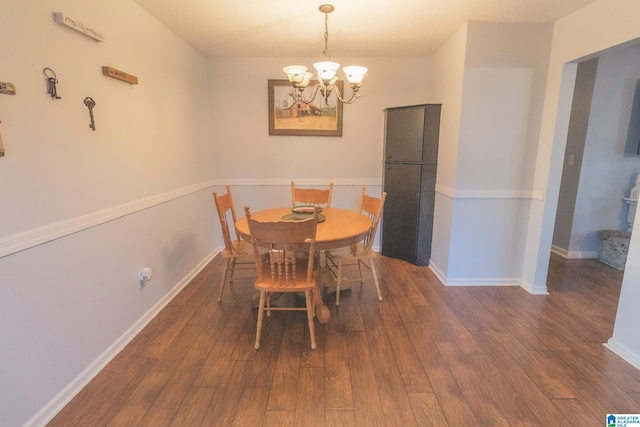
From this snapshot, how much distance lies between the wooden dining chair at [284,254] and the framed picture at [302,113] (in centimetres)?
195

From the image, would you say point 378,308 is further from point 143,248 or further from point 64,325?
point 64,325

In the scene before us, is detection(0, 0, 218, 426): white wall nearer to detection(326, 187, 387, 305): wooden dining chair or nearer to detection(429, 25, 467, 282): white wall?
detection(326, 187, 387, 305): wooden dining chair

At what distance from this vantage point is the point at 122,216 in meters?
1.97

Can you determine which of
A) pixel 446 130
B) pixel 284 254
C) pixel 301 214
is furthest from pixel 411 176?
pixel 284 254

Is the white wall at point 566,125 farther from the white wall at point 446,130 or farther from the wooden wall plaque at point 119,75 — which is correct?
the wooden wall plaque at point 119,75

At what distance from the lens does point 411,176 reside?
10.6 ft

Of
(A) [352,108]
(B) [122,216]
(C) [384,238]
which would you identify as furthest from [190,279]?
(A) [352,108]

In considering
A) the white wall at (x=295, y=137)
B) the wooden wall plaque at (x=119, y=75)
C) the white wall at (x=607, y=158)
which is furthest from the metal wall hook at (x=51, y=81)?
the white wall at (x=607, y=158)

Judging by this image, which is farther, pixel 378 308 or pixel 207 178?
pixel 207 178

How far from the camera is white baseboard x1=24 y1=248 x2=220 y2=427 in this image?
1.43m

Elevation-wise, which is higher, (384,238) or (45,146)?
(45,146)

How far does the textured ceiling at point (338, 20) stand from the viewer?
2.16 m

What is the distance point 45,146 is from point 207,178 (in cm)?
202

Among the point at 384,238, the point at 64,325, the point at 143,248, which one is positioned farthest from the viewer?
the point at 384,238
